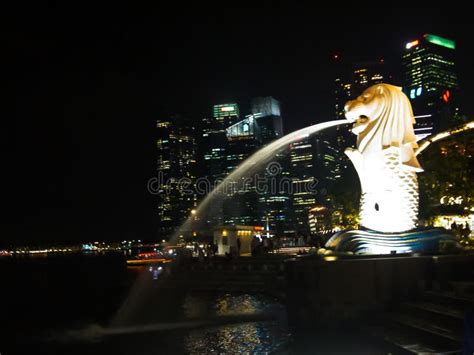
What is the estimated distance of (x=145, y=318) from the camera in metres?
16.8

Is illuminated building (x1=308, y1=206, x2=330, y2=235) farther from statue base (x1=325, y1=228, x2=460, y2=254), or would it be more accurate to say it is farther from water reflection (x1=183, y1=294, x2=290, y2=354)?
statue base (x1=325, y1=228, x2=460, y2=254)

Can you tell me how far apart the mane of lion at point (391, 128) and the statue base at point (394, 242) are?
217cm

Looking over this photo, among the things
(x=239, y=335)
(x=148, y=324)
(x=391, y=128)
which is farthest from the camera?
(x=148, y=324)

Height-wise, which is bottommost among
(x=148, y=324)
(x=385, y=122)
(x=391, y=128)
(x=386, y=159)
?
(x=148, y=324)

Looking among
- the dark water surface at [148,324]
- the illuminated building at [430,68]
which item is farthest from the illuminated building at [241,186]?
the dark water surface at [148,324]

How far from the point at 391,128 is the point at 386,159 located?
101 centimetres

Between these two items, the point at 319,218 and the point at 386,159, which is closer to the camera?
the point at 386,159

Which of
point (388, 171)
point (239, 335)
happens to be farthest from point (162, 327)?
point (388, 171)

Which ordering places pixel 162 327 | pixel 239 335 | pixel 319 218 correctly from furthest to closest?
pixel 319 218 < pixel 162 327 < pixel 239 335

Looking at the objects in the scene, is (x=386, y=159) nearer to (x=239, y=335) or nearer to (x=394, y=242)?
(x=394, y=242)

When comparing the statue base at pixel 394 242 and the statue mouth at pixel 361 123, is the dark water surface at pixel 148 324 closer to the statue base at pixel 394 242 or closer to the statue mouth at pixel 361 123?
the statue base at pixel 394 242

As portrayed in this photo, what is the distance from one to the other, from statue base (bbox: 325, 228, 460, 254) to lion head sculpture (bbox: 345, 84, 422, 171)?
2164 mm

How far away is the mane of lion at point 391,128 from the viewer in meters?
15.0

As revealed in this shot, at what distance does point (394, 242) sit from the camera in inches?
544
